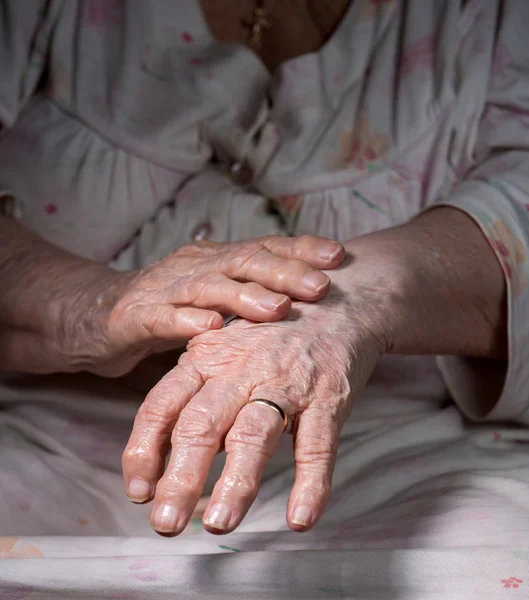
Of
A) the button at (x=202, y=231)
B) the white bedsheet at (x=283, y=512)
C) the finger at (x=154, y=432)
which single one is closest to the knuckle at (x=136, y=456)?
the finger at (x=154, y=432)

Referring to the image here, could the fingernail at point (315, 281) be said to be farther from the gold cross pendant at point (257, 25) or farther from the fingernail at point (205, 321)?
the gold cross pendant at point (257, 25)

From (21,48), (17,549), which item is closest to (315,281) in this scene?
(17,549)

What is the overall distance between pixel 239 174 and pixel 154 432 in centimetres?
74

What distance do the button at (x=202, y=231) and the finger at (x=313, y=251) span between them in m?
0.38

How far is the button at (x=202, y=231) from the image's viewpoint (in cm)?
112

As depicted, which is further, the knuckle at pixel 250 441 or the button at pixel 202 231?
the button at pixel 202 231

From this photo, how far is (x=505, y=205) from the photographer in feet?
2.93

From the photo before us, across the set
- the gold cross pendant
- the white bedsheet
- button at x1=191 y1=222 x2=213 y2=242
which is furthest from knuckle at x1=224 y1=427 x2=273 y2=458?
the gold cross pendant

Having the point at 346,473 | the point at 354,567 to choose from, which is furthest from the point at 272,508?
the point at 354,567

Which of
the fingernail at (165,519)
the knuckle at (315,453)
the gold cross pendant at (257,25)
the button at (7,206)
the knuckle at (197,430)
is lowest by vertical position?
the button at (7,206)

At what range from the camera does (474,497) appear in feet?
2.40

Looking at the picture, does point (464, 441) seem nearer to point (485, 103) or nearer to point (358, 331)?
point (358, 331)

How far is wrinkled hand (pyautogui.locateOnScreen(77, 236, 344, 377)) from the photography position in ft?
2.19

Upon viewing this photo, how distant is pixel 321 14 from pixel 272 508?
2.81ft
